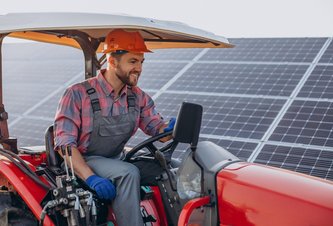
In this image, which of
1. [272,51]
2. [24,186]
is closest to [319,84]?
[272,51]

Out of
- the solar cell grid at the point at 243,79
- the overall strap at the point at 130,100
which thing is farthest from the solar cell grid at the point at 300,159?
the overall strap at the point at 130,100

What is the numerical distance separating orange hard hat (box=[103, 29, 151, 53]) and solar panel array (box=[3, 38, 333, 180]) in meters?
6.10

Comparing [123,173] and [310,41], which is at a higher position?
[123,173]

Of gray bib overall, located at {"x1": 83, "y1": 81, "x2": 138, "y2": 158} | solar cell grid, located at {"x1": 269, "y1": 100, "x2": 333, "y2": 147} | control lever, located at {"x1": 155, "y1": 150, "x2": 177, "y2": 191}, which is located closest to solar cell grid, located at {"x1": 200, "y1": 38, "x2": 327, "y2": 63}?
solar cell grid, located at {"x1": 269, "y1": 100, "x2": 333, "y2": 147}

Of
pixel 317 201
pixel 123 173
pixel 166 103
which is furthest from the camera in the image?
pixel 166 103

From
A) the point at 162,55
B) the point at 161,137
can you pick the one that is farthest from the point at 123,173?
the point at 162,55

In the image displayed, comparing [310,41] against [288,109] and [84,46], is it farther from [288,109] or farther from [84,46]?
[84,46]

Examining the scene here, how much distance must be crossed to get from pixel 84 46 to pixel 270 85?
358 inches

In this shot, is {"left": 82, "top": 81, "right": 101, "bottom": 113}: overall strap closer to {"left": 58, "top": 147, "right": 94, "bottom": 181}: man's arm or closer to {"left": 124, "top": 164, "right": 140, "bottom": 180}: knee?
{"left": 58, "top": 147, "right": 94, "bottom": 181}: man's arm

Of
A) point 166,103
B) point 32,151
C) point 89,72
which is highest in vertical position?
point 89,72

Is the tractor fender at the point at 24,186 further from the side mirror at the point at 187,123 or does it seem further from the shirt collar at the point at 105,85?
the side mirror at the point at 187,123

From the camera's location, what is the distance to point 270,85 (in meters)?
15.5

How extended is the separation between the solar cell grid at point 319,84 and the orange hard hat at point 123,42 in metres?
8.90

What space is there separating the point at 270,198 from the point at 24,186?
1.93 m
